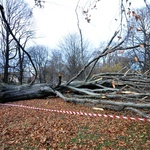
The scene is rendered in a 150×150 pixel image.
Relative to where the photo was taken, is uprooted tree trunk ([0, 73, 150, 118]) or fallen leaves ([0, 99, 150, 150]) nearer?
fallen leaves ([0, 99, 150, 150])

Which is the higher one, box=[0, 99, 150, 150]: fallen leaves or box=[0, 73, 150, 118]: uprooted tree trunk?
box=[0, 73, 150, 118]: uprooted tree trunk

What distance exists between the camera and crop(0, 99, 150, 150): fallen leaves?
4789 millimetres

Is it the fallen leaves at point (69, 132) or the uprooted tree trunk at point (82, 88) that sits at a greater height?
the uprooted tree trunk at point (82, 88)

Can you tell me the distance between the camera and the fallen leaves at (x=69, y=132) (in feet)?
15.7

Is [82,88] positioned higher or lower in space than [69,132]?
higher

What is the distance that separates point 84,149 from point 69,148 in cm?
31

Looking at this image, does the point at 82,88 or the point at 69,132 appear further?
the point at 82,88

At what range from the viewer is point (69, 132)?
18.1ft

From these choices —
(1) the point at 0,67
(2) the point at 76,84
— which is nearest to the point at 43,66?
(1) the point at 0,67

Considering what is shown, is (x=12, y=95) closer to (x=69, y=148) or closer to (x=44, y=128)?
(x=44, y=128)

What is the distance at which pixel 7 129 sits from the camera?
19.3 feet

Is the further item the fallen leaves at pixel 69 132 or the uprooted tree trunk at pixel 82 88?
the uprooted tree trunk at pixel 82 88

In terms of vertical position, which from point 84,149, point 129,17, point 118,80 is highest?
point 129,17

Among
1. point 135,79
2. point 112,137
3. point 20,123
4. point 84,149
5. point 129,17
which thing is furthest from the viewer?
point 135,79
